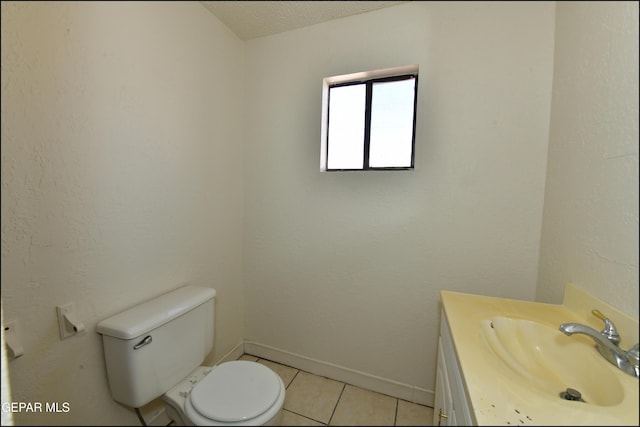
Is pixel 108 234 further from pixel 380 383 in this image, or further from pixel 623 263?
pixel 623 263

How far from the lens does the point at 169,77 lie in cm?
72

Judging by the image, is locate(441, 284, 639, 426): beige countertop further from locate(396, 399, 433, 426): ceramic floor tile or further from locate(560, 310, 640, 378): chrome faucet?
locate(396, 399, 433, 426): ceramic floor tile

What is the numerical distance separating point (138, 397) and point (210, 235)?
1.89 feet

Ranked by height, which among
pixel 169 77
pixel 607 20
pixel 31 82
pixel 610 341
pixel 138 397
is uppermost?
pixel 607 20

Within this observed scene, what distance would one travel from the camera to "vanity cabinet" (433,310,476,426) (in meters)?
0.49

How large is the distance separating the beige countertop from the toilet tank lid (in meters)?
0.90

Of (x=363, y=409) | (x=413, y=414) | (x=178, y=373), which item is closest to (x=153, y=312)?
(x=178, y=373)

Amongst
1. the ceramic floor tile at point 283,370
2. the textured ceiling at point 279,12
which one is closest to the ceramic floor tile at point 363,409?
the ceramic floor tile at point 283,370

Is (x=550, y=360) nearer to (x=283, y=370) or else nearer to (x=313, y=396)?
(x=313, y=396)

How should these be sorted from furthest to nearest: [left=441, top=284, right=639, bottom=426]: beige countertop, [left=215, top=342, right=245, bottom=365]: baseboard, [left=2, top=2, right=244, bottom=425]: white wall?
[left=215, top=342, right=245, bottom=365]: baseboard, [left=2, top=2, right=244, bottom=425]: white wall, [left=441, top=284, right=639, bottom=426]: beige countertop

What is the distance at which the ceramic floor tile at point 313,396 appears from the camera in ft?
2.30

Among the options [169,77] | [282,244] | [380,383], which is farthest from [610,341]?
[169,77]

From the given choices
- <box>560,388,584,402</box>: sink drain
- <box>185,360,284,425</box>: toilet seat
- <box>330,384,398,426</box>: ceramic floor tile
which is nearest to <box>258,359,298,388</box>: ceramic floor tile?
<box>185,360,284,425</box>: toilet seat

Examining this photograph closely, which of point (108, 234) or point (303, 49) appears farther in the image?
point (303, 49)
